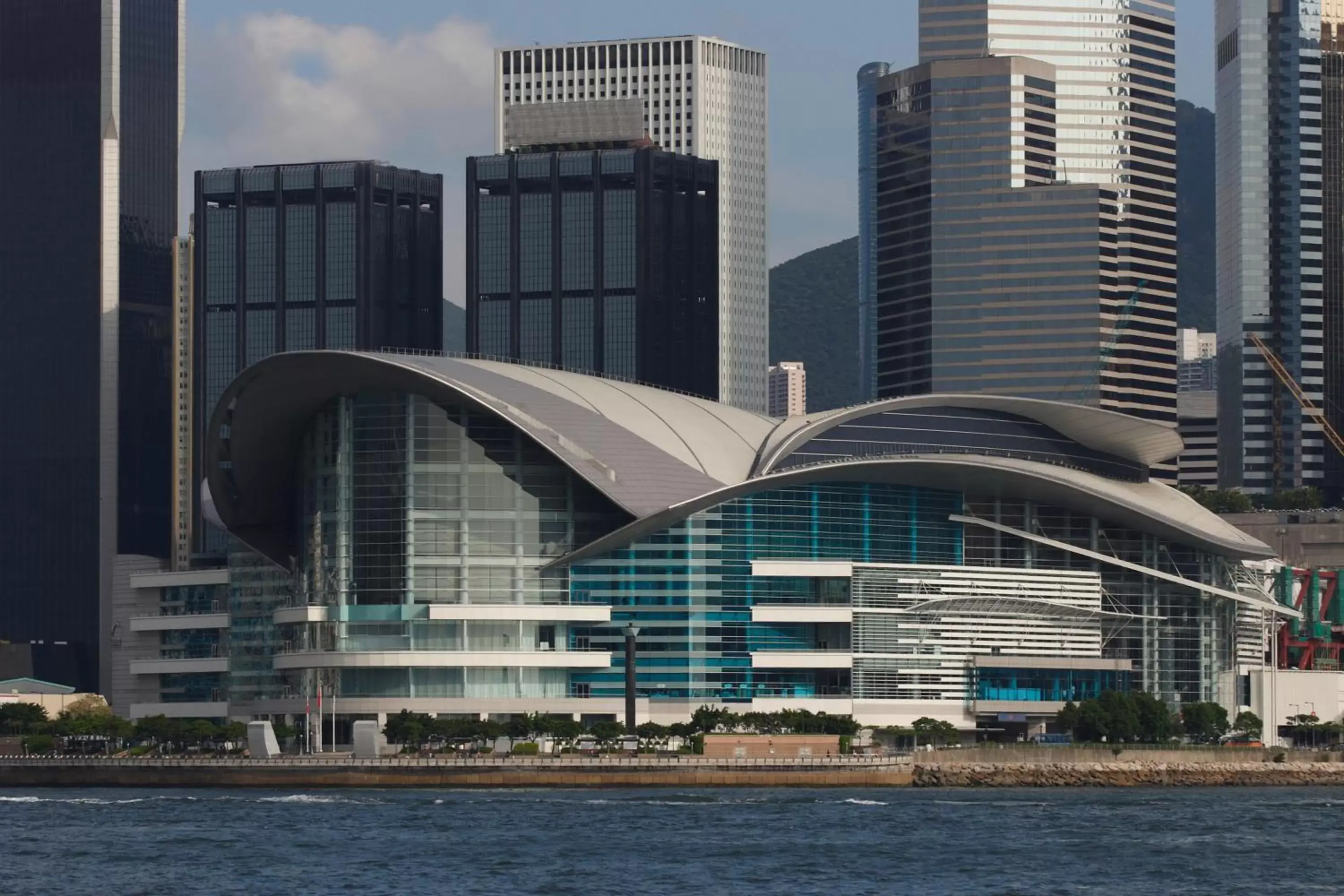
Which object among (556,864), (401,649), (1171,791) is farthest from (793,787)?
(556,864)

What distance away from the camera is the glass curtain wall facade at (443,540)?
148125 mm

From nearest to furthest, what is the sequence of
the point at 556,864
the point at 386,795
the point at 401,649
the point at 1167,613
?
the point at 556,864, the point at 386,795, the point at 401,649, the point at 1167,613

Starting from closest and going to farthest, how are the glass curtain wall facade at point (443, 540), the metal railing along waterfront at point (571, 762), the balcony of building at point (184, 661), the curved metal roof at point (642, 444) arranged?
the metal railing along waterfront at point (571, 762) → the curved metal roof at point (642, 444) → the glass curtain wall facade at point (443, 540) → the balcony of building at point (184, 661)

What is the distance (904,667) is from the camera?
15425cm

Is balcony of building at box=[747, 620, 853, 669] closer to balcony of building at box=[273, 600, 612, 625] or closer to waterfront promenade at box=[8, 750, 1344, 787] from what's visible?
balcony of building at box=[273, 600, 612, 625]

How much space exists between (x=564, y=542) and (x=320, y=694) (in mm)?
15829

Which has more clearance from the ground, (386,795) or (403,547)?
(403,547)

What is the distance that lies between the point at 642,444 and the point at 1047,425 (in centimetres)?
2795

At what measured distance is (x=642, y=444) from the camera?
497 ft

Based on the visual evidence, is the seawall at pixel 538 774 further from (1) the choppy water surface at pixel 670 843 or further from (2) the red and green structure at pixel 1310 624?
(2) the red and green structure at pixel 1310 624

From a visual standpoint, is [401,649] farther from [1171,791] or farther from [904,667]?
[1171,791]

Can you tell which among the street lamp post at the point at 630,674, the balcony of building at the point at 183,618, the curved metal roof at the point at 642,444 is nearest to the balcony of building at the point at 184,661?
the balcony of building at the point at 183,618

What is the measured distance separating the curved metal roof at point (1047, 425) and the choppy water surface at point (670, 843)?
33060 millimetres

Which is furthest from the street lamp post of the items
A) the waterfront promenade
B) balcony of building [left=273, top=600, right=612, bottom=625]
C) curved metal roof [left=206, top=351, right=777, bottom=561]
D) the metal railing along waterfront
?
the waterfront promenade
